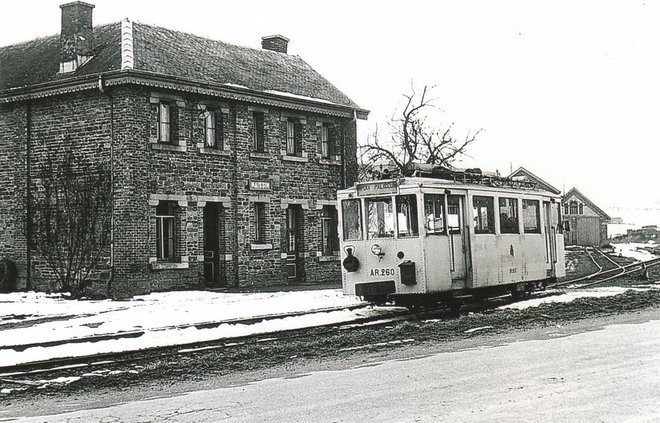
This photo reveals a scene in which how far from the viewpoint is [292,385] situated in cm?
888

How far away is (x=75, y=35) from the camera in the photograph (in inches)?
A: 968

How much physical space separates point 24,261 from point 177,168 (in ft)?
17.7

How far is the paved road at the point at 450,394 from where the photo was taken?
23.4 feet

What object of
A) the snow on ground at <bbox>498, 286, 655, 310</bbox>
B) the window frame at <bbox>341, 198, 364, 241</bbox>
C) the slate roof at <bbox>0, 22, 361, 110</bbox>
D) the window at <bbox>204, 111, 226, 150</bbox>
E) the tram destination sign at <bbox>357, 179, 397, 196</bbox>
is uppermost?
the slate roof at <bbox>0, 22, 361, 110</bbox>

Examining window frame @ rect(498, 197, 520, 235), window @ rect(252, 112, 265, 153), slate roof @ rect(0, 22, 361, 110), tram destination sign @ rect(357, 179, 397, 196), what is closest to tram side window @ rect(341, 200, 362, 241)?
tram destination sign @ rect(357, 179, 397, 196)

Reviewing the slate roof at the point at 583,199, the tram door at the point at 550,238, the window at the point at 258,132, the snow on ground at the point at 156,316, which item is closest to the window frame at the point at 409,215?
the snow on ground at the point at 156,316

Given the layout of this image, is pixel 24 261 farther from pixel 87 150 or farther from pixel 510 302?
pixel 510 302

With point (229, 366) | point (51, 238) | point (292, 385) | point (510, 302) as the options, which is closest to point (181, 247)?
point (51, 238)

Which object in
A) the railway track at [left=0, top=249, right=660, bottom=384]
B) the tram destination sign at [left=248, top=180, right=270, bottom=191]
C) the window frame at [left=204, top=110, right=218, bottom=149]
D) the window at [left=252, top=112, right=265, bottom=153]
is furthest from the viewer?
the window at [left=252, top=112, right=265, bottom=153]

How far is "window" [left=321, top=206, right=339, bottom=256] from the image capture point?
2858 centimetres

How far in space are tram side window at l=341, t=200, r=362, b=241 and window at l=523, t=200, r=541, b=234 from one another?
427cm

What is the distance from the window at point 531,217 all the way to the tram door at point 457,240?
9.20 feet

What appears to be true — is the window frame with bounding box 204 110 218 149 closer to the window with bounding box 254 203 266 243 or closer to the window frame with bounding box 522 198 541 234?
the window with bounding box 254 203 266 243

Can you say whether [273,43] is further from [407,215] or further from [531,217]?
[407,215]
